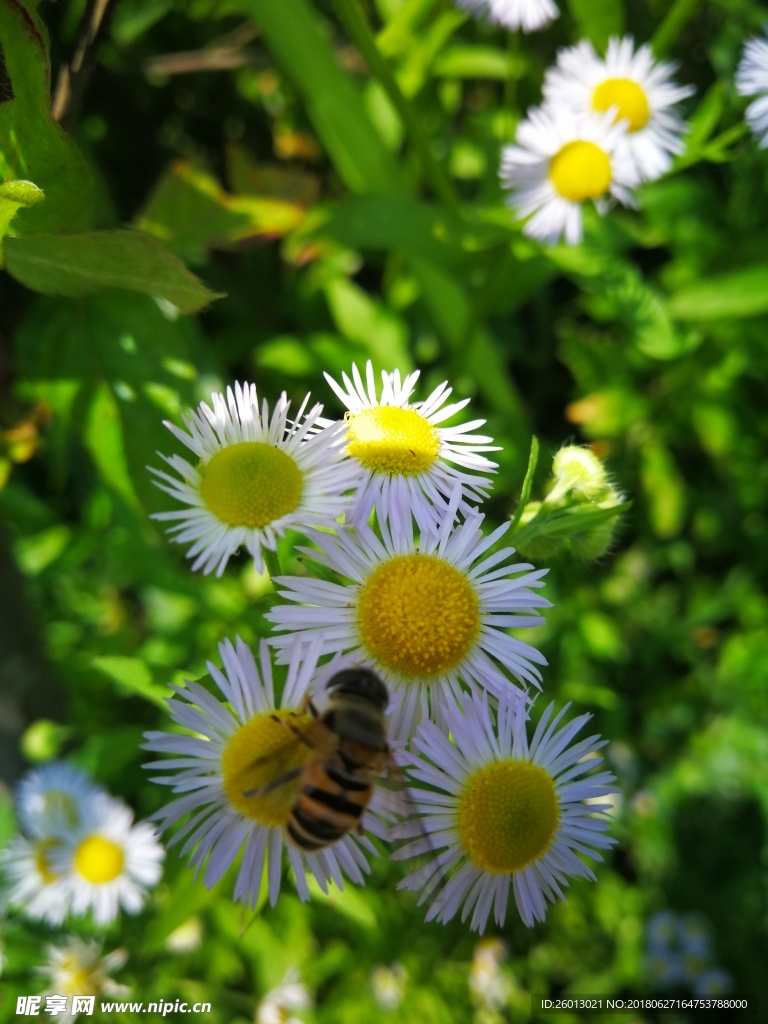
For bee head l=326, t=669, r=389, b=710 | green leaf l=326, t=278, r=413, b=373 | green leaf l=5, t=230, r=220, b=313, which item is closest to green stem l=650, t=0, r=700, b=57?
green leaf l=326, t=278, r=413, b=373

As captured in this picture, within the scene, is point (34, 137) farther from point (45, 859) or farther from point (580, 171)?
point (45, 859)

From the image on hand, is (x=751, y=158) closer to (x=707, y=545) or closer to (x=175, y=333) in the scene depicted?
(x=707, y=545)

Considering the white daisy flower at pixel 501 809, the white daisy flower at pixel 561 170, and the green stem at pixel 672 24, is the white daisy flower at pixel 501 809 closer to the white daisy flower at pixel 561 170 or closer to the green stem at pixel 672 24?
the white daisy flower at pixel 561 170

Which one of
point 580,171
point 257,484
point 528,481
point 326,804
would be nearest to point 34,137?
point 257,484

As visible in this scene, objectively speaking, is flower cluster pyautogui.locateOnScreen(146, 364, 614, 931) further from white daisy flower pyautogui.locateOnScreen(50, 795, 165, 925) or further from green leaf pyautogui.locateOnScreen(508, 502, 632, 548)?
white daisy flower pyautogui.locateOnScreen(50, 795, 165, 925)

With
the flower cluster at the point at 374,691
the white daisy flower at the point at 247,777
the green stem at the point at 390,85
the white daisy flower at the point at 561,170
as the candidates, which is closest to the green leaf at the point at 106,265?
the flower cluster at the point at 374,691
